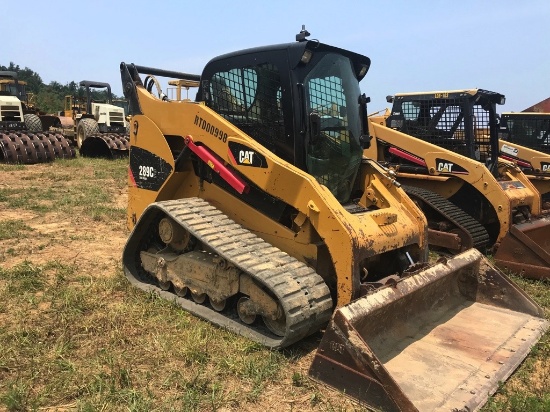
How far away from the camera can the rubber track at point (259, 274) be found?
11.3ft

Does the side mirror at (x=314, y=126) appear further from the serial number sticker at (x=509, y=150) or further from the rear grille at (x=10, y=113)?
the rear grille at (x=10, y=113)

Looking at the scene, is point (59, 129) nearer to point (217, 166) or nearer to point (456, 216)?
point (456, 216)

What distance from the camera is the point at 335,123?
14.6 ft

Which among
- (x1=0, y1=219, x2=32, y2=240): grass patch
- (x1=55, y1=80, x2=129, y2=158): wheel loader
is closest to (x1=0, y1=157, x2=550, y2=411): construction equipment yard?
(x1=0, y1=219, x2=32, y2=240): grass patch

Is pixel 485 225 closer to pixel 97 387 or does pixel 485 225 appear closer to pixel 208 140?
pixel 208 140

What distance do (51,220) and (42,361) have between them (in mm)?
4885

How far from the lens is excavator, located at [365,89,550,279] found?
22.4 feet

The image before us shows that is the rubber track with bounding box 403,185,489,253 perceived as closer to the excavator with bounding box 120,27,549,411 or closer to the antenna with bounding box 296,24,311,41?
the excavator with bounding box 120,27,549,411

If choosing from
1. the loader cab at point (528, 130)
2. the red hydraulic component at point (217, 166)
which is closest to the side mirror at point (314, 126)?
the red hydraulic component at point (217, 166)

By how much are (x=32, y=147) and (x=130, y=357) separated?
1334cm

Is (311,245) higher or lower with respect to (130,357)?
higher

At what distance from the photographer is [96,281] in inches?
195

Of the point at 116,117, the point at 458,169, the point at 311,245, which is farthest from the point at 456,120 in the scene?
the point at 116,117

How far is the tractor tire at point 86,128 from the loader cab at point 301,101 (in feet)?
49.3
